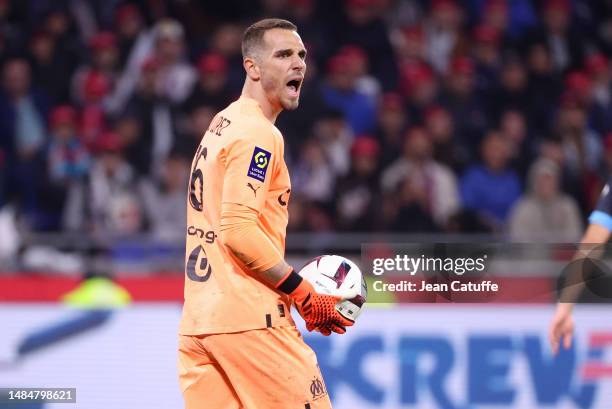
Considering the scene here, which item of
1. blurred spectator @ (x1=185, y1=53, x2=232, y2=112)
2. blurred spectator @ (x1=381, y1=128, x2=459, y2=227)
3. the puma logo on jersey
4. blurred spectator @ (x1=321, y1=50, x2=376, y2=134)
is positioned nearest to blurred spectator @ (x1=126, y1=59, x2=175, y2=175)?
blurred spectator @ (x1=185, y1=53, x2=232, y2=112)

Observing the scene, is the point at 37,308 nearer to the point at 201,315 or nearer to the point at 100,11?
the point at 201,315

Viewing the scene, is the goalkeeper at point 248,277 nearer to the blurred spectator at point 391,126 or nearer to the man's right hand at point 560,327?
the man's right hand at point 560,327

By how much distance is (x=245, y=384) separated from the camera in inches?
175

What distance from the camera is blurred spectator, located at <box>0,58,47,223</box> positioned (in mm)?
10744

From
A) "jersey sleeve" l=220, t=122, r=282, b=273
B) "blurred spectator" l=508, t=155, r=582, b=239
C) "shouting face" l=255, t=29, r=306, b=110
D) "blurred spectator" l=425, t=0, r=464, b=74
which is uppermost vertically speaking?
"blurred spectator" l=425, t=0, r=464, b=74

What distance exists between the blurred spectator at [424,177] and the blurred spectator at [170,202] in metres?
1.85

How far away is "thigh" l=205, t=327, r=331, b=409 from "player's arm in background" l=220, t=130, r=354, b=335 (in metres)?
0.20

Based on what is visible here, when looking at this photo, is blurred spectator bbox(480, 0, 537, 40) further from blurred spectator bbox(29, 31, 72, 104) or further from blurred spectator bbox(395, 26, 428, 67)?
blurred spectator bbox(29, 31, 72, 104)

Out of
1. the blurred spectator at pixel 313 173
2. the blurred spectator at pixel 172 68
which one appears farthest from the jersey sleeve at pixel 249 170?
the blurred spectator at pixel 172 68

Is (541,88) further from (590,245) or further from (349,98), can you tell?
(590,245)

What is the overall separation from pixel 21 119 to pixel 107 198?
1.62m

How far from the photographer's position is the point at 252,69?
466cm

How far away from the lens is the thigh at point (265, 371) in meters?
4.42

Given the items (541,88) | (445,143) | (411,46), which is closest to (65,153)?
(445,143)
